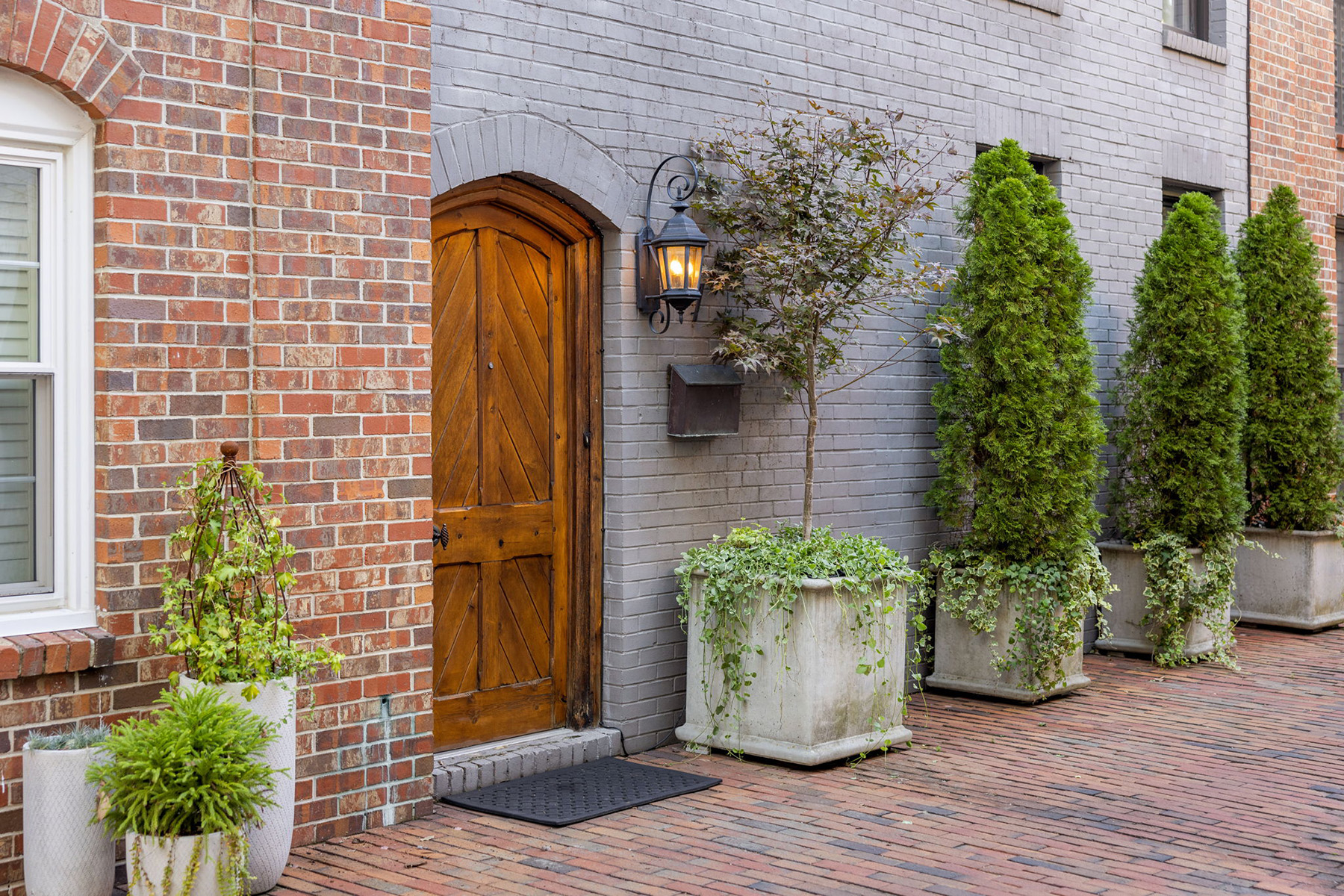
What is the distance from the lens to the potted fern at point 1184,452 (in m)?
8.76

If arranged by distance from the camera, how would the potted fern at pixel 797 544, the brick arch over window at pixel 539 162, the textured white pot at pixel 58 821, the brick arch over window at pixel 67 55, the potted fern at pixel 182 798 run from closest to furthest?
the potted fern at pixel 182 798 → the textured white pot at pixel 58 821 → the brick arch over window at pixel 67 55 → the brick arch over window at pixel 539 162 → the potted fern at pixel 797 544

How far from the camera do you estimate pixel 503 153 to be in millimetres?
5918

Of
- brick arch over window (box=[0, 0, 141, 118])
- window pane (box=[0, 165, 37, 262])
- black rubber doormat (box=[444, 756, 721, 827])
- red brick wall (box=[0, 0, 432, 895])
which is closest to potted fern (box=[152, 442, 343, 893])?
red brick wall (box=[0, 0, 432, 895])

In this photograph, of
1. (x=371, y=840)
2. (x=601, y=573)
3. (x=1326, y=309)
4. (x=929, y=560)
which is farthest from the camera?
(x=1326, y=309)

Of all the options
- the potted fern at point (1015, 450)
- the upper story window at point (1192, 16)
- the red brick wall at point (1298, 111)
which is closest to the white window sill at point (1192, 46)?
the upper story window at point (1192, 16)

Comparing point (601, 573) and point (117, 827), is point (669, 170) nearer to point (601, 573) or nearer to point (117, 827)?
point (601, 573)

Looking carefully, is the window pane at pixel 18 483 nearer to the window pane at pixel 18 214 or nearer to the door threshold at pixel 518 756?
the window pane at pixel 18 214

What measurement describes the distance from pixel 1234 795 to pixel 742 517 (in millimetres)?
2608

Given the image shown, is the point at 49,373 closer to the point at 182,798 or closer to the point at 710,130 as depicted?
the point at 182,798

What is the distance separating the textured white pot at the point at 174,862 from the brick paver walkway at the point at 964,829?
468mm

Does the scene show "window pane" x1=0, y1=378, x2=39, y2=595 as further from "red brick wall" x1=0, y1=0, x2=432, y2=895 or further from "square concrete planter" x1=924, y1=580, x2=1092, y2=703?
"square concrete planter" x1=924, y1=580, x2=1092, y2=703

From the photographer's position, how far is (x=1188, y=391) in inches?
349

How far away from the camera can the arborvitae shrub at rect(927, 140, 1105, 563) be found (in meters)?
7.61

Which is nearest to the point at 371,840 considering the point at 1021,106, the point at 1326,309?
the point at 1021,106
